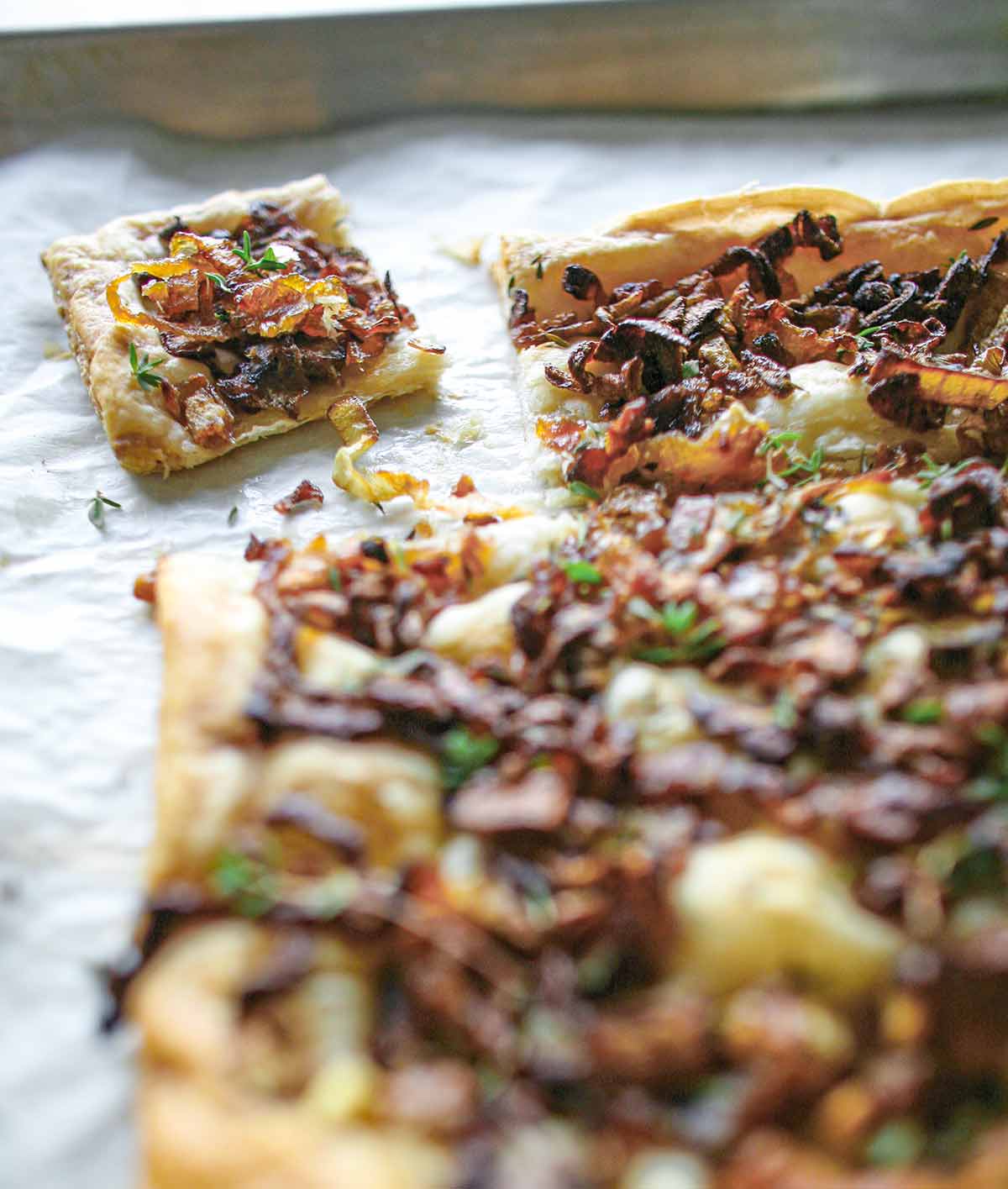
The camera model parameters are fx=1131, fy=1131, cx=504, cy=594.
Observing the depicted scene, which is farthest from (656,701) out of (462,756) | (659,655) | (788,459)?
(788,459)

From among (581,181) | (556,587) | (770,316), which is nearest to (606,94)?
(581,181)

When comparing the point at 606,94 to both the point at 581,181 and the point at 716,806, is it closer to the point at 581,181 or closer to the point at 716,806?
the point at 581,181

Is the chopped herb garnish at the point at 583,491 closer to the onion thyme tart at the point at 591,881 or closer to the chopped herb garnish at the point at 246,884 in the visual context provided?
the onion thyme tart at the point at 591,881

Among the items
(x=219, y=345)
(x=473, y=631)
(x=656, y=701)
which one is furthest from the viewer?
(x=219, y=345)

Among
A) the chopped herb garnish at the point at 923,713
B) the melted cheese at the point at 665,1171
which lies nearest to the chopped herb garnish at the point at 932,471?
the chopped herb garnish at the point at 923,713

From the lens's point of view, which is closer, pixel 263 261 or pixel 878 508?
pixel 878 508

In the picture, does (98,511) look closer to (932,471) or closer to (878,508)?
(878,508)

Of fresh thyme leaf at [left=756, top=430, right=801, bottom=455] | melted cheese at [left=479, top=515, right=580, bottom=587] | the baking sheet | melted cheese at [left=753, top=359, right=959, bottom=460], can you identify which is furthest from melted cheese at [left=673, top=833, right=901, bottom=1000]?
melted cheese at [left=753, top=359, right=959, bottom=460]

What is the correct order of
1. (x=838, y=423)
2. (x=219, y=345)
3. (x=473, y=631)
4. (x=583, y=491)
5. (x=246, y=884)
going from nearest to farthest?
(x=246, y=884) → (x=473, y=631) → (x=583, y=491) → (x=838, y=423) → (x=219, y=345)

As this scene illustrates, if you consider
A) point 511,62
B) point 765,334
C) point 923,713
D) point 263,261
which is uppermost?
point 511,62
